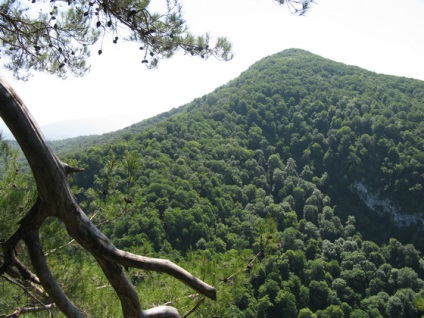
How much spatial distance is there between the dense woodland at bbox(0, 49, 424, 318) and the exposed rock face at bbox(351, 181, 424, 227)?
0.52 ft

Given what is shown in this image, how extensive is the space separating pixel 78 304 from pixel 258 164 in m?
54.5

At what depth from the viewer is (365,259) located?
40.0m

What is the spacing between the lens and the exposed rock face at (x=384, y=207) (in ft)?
160

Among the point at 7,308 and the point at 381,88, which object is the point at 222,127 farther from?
A: the point at 7,308

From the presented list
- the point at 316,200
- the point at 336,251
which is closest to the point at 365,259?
the point at 336,251

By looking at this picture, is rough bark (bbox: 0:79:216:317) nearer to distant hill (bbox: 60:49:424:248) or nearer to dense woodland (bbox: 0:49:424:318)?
dense woodland (bbox: 0:49:424:318)

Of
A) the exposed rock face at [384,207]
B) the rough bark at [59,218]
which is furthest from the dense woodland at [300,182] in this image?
the rough bark at [59,218]

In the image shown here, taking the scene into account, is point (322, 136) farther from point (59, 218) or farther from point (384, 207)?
point (59, 218)

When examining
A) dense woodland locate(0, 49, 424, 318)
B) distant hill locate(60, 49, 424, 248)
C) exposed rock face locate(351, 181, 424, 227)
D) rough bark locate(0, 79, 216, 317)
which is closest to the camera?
rough bark locate(0, 79, 216, 317)

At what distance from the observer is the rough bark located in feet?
3.78

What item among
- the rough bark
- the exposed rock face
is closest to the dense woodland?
the exposed rock face

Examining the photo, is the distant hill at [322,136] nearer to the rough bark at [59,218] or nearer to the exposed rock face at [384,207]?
the exposed rock face at [384,207]

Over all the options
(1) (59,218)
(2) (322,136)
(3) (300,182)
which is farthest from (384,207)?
(1) (59,218)

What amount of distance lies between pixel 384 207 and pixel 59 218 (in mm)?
57231
